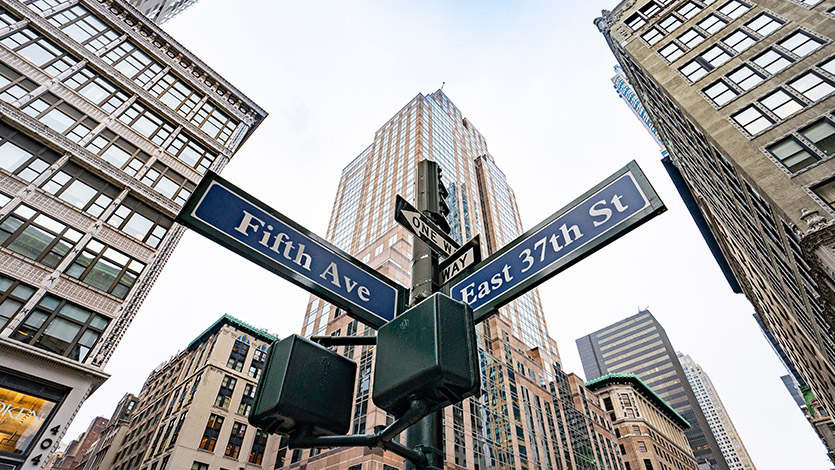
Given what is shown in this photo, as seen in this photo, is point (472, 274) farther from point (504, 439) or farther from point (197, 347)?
point (197, 347)

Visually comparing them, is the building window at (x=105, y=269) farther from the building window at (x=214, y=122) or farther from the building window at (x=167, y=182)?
the building window at (x=214, y=122)

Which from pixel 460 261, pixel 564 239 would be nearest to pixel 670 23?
pixel 564 239

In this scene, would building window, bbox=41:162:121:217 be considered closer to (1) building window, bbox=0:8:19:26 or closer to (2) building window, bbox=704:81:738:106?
(1) building window, bbox=0:8:19:26

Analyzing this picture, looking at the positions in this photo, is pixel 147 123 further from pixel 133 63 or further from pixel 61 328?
pixel 61 328

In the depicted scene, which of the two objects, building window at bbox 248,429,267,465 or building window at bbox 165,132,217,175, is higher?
building window at bbox 165,132,217,175

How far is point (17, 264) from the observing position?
1731 cm

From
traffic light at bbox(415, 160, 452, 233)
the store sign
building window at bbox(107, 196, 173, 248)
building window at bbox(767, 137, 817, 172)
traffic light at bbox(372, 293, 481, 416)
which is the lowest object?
traffic light at bbox(372, 293, 481, 416)

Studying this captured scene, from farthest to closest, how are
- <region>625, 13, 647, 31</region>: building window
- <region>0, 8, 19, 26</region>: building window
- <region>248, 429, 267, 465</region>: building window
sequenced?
<region>248, 429, 267, 465</region>: building window → <region>625, 13, 647, 31</region>: building window → <region>0, 8, 19, 26</region>: building window

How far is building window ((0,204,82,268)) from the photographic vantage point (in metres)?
17.8

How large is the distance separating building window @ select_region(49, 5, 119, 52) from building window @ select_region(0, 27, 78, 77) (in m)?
1.83

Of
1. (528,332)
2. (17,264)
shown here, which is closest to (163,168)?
(17,264)

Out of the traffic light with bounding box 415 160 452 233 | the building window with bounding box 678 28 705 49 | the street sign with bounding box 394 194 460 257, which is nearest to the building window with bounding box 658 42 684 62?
the building window with bounding box 678 28 705 49

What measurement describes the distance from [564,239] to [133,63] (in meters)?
36.0

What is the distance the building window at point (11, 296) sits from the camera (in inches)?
642
